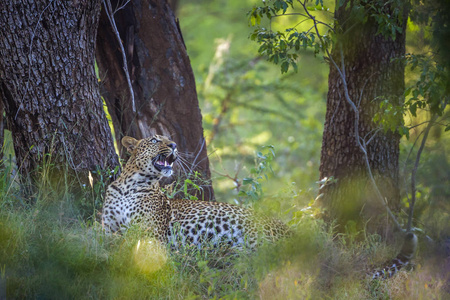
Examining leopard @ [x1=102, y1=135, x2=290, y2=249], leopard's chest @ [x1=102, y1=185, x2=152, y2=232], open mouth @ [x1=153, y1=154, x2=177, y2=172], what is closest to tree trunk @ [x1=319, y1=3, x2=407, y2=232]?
leopard @ [x1=102, y1=135, x2=290, y2=249]

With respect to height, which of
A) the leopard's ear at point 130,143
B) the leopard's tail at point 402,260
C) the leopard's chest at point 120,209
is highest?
the leopard's ear at point 130,143

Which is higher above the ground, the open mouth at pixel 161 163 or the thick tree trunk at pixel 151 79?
the thick tree trunk at pixel 151 79

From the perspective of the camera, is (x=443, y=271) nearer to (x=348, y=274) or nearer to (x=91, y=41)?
(x=348, y=274)

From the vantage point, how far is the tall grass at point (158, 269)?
4133 millimetres

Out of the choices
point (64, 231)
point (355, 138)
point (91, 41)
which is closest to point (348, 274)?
point (355, 138)

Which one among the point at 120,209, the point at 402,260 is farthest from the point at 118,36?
the point at 402,260

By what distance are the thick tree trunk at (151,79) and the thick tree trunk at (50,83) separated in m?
1.13

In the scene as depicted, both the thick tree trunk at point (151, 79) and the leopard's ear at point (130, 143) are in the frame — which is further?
the thick tree trunk at point (151, 79)

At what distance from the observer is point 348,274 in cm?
480

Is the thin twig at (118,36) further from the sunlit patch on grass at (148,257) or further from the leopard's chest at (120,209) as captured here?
the sunlit patch on grass at (148,257)

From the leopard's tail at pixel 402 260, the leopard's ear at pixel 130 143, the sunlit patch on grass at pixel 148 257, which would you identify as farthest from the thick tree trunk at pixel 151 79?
the leopard's tail at pixel 402 260

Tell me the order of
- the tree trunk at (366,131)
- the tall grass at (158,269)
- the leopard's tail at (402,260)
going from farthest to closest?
the tree trunk at (366,131)
the leopard's tail at (402,260)
the tall grass at (158,269)

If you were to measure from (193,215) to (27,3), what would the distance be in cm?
261

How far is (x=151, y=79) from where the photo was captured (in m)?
7.13
